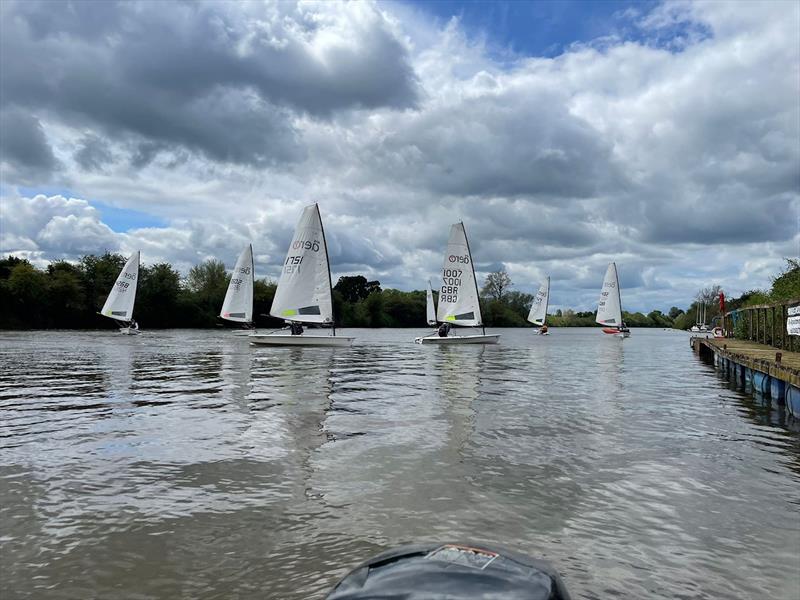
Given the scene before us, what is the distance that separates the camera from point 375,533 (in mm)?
5922

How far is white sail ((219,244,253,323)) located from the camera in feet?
183

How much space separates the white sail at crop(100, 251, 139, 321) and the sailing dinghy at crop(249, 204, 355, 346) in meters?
29.3

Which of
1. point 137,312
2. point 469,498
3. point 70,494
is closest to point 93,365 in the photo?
point 70,494

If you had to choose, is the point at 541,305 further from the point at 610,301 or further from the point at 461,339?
the point at 461,339

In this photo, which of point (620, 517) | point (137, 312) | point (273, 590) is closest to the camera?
point (273, 590)

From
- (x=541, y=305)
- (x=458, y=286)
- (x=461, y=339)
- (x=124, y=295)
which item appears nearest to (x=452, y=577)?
(x=461, y=339)

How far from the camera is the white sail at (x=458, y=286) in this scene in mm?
45969

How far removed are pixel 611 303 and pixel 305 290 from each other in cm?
4962

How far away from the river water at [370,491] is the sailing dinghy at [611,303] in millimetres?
61515

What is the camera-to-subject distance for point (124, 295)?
6178 centimetres

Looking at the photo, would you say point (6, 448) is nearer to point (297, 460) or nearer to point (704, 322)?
point (297, 460)

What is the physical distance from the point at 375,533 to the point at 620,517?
106 inches

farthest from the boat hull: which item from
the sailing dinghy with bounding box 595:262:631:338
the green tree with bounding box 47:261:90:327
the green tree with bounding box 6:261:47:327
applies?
the green tree with bounding box 6:261:47:327

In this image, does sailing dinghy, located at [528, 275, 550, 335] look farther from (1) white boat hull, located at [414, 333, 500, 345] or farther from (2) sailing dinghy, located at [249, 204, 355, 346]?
(2) sailing dinghy, located at [249, 204, 355, 346]
